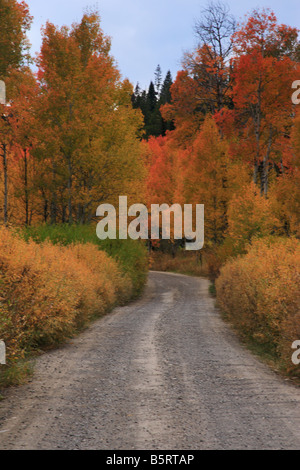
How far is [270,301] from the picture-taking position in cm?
884

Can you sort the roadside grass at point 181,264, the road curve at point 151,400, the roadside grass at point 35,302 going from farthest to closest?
the roadside grass at point 181,264 → the roadside grass at point 35,302 → the road curve at point 151,400

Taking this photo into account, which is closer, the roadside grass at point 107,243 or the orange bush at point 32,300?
the orange bush at point 32,300

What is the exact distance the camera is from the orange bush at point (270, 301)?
762 cm

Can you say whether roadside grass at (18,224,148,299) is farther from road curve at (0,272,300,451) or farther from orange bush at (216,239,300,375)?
road curve at (0,272,300,451)

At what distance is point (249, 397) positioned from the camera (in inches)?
232

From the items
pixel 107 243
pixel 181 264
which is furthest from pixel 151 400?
pixel 181 264

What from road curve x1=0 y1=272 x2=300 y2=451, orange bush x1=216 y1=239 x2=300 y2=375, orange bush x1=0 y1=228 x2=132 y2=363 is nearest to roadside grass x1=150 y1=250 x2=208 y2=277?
orange bush x1=216 y1=239 x2=300 y2=375

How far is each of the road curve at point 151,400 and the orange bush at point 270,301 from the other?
64 centimetres

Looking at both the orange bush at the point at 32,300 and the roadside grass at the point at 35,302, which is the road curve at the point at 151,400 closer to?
the roadside grass at the point at 35,302

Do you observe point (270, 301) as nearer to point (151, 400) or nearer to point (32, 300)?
point (151, 400)

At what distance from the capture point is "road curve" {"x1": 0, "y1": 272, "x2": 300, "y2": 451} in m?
4.43

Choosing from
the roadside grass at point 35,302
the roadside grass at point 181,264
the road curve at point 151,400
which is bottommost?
the roadside grass at point 181,264

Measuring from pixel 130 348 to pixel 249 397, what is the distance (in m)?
3.81

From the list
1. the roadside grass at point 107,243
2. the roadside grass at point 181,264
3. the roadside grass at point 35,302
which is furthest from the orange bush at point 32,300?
the roadside grass at point 181,264
